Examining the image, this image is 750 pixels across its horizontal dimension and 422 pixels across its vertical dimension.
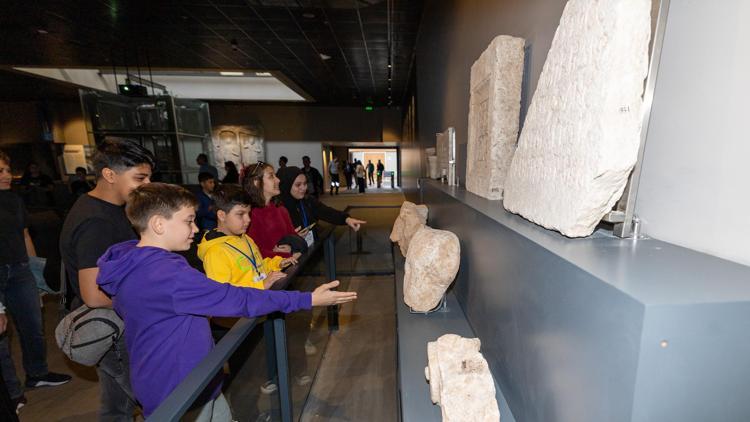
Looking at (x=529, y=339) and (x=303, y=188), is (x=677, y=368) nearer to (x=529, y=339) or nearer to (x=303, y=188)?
(x=529, y=339)

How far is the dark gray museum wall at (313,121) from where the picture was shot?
14305mm

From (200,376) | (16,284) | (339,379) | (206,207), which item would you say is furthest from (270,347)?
(206,207)

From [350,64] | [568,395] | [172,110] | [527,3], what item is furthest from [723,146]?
[172,110]

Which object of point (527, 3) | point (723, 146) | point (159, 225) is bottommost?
point (159, 225)

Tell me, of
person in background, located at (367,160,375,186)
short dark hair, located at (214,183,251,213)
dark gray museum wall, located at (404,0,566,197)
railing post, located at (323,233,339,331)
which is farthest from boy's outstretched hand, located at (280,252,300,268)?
person in background, located at (367,160,375,186)

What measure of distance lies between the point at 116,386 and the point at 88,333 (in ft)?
1.47

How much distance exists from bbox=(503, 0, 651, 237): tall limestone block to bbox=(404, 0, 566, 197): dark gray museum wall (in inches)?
18.7

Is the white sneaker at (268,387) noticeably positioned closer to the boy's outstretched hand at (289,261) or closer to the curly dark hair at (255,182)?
the boy's outstretched hand at (289,261)

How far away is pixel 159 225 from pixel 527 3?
6.51 feet

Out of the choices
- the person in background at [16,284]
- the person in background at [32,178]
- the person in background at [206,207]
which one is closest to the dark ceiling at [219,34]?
the person in background at [32,178]

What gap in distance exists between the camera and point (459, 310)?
2000 mm

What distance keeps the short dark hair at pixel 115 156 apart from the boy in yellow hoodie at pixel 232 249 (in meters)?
0.45

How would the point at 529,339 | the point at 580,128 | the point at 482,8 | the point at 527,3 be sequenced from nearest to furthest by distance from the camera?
the point at 580,128 < the point at 529,339 < the point at 527,3 < the point at 482,8

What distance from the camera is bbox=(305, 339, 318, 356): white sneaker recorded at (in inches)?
107
